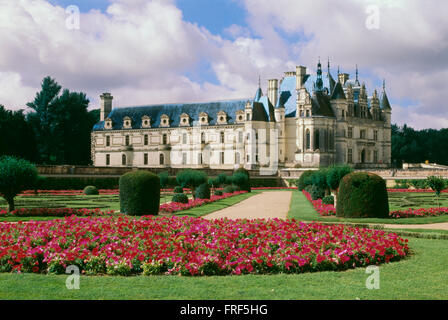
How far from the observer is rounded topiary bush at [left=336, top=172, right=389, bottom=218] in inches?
695

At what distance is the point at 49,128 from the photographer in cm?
6172

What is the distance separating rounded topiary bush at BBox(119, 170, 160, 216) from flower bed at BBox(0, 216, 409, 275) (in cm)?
590

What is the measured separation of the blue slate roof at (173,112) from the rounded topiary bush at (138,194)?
4857 centimetres

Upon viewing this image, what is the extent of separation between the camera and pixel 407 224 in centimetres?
1616

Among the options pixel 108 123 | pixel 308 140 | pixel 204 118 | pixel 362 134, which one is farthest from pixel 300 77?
pixel 108 123

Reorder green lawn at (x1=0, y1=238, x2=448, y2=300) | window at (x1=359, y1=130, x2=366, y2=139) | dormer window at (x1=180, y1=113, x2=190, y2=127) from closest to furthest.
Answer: green lawn at (x1=0, y1=238, x2=448, y2=300) < dormer window at (x1=180, y1=113, x2=190, y2=127) < window at (x1=359, y1=130, x2=366, y2=139)

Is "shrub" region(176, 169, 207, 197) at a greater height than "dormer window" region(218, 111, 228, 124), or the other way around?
"dormer window" region(218, 111, 228, 124)

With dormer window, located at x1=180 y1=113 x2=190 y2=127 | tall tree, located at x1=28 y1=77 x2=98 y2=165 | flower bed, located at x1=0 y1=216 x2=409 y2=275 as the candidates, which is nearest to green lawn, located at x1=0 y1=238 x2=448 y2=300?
flower bed, located at x1=0 y1=216 x2=409 y2=275

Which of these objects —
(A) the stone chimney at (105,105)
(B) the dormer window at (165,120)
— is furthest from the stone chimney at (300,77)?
(A) the stone chimney at (105,105)

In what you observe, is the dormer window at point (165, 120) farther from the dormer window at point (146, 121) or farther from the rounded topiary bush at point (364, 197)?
the rounded topiary bush at point (364, 197)

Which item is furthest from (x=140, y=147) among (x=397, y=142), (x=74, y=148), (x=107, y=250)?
(x=107, y=250)

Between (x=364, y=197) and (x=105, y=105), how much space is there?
209 feet

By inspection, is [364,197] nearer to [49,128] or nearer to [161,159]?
[49,128]

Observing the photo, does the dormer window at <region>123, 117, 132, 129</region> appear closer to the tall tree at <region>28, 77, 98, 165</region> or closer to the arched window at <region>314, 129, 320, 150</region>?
the tall tree at <region>28, 77, 98, 165</region>
